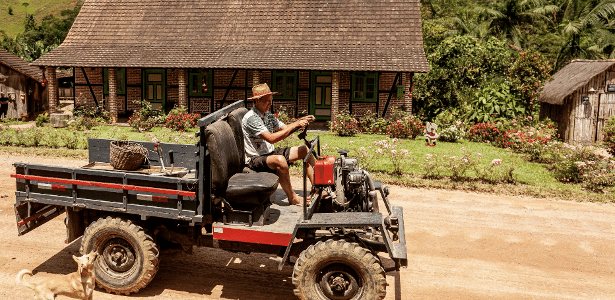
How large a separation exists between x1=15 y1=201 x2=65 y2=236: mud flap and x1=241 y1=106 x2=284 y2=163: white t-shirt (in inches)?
95.9

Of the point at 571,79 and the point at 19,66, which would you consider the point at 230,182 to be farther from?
the point at 19,66

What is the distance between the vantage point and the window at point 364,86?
2112 centimetres

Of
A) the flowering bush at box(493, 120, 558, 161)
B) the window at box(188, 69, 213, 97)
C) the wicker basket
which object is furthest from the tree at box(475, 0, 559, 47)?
the wicker basket

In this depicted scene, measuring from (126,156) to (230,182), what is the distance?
54.8 inches

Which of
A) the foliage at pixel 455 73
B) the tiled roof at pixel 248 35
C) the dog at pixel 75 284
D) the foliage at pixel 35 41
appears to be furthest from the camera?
the foliage at pixel 35 41

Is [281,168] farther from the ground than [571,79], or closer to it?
closer to it

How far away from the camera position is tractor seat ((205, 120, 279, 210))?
5.43 metres

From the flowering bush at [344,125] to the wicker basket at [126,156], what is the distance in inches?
499

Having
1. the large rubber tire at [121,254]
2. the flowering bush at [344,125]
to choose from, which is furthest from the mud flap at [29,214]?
the flowering bush at [344,125]

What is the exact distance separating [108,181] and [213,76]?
56.1 ft

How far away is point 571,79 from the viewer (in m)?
18.4

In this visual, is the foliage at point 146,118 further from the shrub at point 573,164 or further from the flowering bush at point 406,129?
the shrub at point 573,164

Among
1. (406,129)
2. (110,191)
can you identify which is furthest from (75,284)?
(406,129)

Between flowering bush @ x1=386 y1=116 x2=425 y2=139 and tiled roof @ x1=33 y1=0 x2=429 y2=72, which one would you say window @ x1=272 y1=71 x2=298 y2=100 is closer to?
tiled roof @ x1=33 y1=0 x2=429 y2=72
